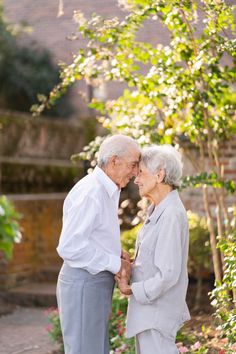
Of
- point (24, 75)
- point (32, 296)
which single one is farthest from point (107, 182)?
point (24, 75)

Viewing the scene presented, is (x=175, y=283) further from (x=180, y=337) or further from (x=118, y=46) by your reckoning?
(x=118, y=46)

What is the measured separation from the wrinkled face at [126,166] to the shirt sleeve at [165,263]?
34 cm

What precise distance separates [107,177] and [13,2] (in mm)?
10059

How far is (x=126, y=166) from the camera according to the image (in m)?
4.23

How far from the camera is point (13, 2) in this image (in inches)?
→ 540

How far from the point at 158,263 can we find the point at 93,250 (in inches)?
14.1

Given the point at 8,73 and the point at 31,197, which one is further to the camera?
the point at 8,73

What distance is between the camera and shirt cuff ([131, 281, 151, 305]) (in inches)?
160

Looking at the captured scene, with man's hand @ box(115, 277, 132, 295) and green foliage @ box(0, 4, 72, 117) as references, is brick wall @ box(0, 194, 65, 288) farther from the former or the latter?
man's hand @ box(115, 277, 132, 295)

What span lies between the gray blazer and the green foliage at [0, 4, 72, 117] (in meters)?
10.7

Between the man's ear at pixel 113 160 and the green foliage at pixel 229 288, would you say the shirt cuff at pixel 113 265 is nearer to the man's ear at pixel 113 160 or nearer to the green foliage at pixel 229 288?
the man's ear at pixel 113 160

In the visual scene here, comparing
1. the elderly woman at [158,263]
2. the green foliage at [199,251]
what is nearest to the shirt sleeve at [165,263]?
the elderly woman at [158,263]

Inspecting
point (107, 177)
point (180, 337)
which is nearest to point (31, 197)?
point (180, 337)

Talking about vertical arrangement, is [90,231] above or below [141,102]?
below
